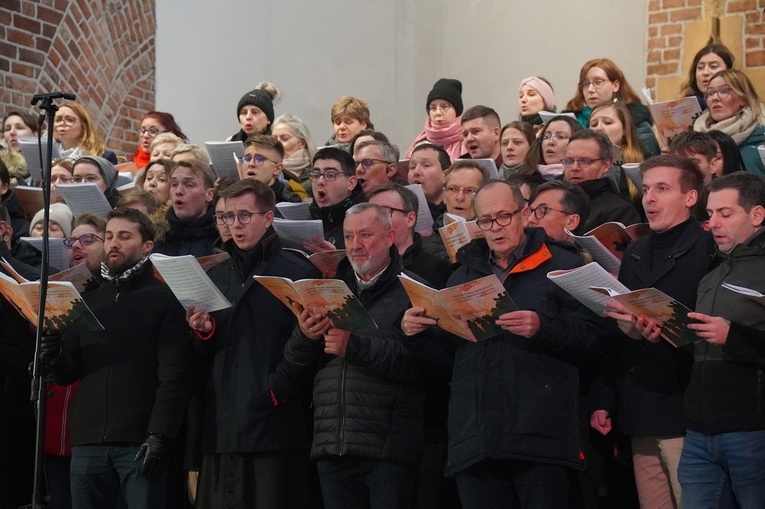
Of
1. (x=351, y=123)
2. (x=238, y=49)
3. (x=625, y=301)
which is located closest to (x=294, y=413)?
(x=625, y=301)

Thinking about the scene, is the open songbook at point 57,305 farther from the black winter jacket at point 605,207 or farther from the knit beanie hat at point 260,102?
the knit beanie hat at point 260,102

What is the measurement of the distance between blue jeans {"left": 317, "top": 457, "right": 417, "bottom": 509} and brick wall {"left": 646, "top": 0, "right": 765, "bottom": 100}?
4743 millimetres

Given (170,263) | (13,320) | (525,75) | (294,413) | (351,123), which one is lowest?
(294,413)

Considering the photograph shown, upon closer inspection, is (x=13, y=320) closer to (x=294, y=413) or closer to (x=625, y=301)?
(x=294, y=413)

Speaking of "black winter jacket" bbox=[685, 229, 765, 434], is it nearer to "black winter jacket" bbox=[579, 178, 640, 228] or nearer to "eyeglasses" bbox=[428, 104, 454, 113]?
"black winter jacket" bbox=[579, 178, 640, 228]

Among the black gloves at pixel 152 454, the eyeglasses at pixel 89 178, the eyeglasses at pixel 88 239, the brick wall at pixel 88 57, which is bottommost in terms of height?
the black gloves at pixel 152 454

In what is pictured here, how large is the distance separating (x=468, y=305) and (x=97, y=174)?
309 centimetres

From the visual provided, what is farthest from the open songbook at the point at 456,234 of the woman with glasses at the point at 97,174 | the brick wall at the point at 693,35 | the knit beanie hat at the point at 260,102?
the brick wall at the point at 693,35

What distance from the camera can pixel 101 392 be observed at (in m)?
4.30

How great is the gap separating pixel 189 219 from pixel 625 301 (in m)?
2.30

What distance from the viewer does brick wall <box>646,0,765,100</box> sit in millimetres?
7727

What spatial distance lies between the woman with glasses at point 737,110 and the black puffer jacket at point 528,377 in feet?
6.14

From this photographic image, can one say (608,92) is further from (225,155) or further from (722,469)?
(722,469)

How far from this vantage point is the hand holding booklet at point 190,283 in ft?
13.2
